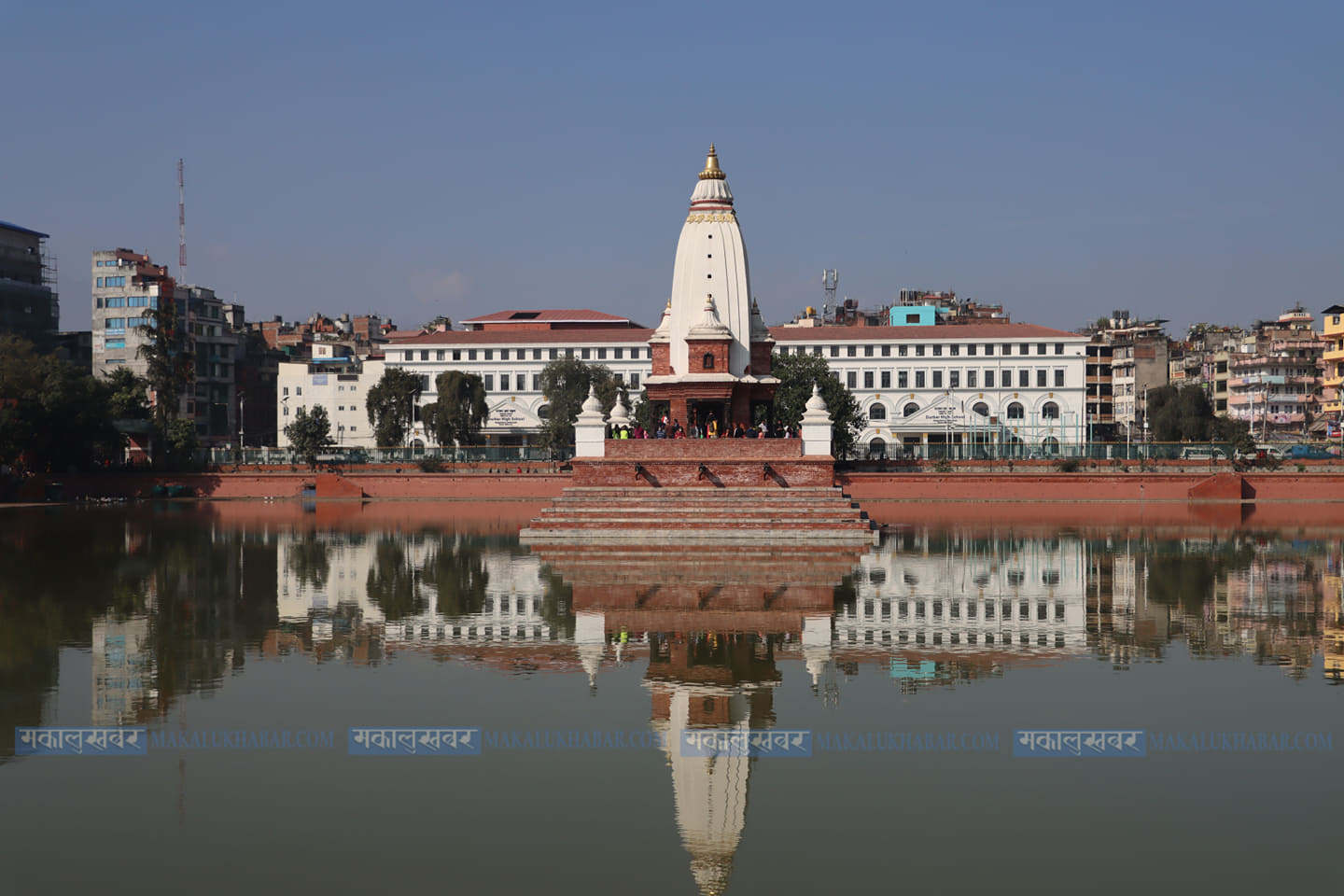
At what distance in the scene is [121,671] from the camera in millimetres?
16266

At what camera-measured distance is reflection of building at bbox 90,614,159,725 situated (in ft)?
46.1

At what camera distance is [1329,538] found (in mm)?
36781

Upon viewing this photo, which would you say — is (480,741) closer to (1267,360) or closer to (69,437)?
(69,437)

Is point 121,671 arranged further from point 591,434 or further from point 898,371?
point 898,371

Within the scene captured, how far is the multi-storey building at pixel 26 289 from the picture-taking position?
95.3 m

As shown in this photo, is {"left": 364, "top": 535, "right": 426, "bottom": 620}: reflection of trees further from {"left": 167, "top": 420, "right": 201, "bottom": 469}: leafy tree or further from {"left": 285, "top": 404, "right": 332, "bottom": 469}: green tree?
{"left": 167, "top": 420, "right": 201, "bottom": 469}: leafy tree

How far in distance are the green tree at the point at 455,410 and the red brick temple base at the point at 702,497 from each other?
42.8 meters

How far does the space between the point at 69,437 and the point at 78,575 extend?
125ft

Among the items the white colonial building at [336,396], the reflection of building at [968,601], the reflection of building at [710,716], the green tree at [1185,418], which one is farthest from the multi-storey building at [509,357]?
the reflection of building at [710,716]

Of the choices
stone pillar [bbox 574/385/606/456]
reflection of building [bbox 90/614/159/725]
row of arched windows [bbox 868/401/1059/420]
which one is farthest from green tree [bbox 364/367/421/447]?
reflection of building [bbox 90/614/159/725]

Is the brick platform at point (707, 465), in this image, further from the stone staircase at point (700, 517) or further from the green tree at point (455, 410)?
the green tree at point (455, 410)

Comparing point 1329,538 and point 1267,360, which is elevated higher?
point 1267,360

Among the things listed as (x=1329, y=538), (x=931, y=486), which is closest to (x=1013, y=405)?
(x=931, y=486)

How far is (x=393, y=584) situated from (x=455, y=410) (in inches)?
2050
